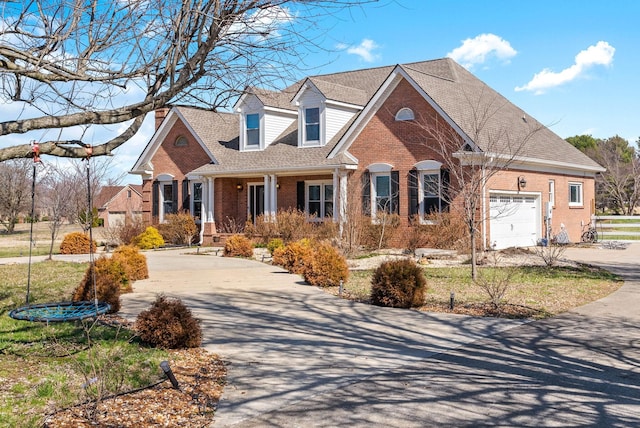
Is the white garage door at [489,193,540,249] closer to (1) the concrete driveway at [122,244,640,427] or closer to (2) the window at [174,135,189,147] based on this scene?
(1) the concrete driveway at [122,244,640,427]

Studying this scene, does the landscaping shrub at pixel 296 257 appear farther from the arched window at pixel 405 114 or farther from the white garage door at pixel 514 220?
the white garage door at pixel 514 220

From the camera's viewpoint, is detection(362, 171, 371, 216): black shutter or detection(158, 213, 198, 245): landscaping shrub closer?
detection(362, 171, 371, 216): black shutter

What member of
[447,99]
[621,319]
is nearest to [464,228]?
[447,99]

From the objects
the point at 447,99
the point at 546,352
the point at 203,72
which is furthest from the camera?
the point at 447,99

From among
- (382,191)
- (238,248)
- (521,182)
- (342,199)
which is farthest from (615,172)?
(238,248)

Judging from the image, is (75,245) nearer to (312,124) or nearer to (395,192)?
(312,124)

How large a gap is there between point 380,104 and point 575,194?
475 inches

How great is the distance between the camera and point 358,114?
88.6 ft

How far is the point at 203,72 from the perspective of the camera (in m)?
7.25

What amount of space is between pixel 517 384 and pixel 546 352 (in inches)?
66.8

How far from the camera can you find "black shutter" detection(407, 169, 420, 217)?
2353cm

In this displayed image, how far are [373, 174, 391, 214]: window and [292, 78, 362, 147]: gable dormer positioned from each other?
142 inches

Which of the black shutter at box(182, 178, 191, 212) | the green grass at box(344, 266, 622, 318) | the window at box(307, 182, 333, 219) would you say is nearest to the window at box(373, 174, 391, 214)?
the window at box(307, 182, 333, 219)

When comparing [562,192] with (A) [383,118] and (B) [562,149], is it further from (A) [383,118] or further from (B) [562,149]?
(A) [383,118]
